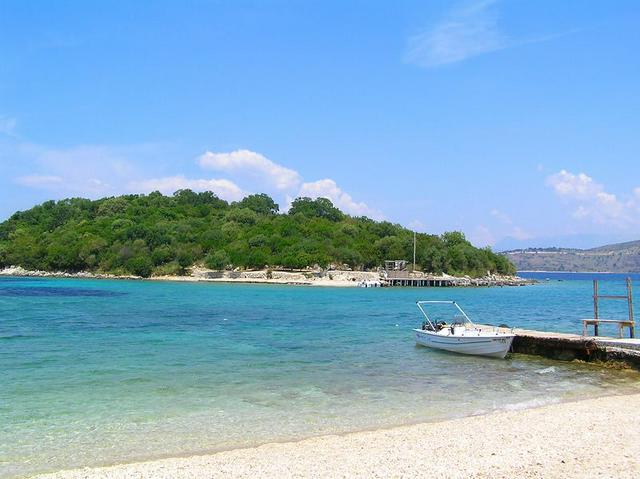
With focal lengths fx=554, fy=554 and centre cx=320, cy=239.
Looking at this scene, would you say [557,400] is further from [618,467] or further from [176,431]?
[176,431]

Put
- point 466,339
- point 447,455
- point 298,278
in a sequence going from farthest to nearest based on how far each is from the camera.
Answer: point 298,278 < point 466,339 < point 447,455

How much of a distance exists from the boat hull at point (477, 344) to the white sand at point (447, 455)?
37.4 feet

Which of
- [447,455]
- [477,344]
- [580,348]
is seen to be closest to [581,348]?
[580,348]

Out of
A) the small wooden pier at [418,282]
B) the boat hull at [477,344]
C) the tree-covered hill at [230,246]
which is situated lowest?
the boat hull at [477,344]

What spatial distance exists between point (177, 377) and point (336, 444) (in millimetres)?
10074

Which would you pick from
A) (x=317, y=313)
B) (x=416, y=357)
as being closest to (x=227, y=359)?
(x=416, y=357)

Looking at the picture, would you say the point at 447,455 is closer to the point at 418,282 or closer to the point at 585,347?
the point at 585,347

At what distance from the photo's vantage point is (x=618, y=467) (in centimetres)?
1046

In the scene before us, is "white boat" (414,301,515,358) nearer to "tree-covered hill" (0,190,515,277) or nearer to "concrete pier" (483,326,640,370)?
"concrete pier" (483,326,640,370)

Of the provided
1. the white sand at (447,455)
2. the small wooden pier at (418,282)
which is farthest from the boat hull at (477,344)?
the small wooden pier at (418,282)

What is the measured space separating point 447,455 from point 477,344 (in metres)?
16.1

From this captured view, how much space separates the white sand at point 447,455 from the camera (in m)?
10.4

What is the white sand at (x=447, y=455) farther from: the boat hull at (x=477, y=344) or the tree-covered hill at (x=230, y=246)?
the tree-covered hill at (x=230, y=246)

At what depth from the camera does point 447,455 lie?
11.4 metres
